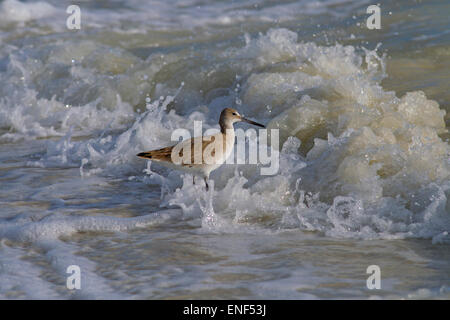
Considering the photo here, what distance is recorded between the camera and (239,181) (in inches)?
257

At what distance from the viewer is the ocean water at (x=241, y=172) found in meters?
4.89

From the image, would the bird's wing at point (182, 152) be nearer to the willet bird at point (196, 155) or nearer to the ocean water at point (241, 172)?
the willet bird at point (196, 155)

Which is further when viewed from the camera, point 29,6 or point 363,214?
point 29,6

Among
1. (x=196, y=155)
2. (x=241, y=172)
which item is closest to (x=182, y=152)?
(x=196, y=155)

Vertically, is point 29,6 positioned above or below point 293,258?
above

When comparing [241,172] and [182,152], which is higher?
[182,152]

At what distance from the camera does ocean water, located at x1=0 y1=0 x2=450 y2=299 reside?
4.89 m

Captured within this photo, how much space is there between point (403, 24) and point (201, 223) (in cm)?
690

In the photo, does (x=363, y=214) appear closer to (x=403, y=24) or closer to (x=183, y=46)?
(x=403, y=24)

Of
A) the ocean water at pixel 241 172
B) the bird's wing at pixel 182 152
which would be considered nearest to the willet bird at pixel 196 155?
the bird's wing at pixel 182 152

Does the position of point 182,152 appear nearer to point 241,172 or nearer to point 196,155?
point 196,155

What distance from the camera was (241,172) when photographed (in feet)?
22.7

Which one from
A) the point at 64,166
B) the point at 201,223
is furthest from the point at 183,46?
the point at 201,223
